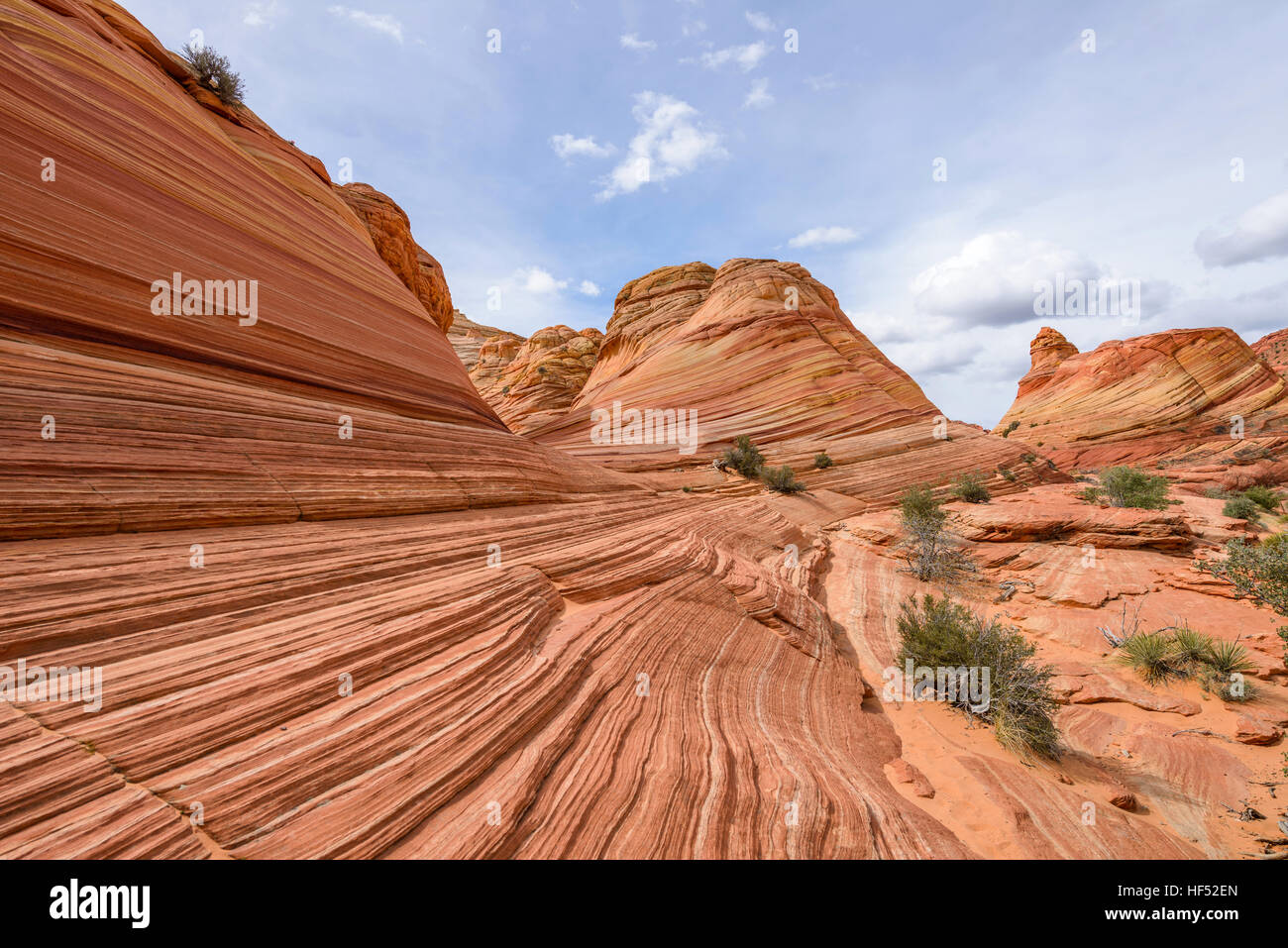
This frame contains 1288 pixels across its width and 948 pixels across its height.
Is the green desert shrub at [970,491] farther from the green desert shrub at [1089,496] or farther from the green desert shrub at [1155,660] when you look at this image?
the green desert shrub at [1155,660]

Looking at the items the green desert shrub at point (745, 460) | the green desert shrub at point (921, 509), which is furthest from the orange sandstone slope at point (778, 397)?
the green desert shrub at point (921, 509)

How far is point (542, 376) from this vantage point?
32.9 meters

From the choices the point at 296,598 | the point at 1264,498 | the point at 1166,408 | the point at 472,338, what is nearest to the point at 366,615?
the point at 296,598

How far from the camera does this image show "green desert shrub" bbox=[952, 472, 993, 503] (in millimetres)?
16406

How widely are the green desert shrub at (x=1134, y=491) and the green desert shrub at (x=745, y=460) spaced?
11034 mm

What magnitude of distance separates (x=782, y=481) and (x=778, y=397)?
639 centimetres

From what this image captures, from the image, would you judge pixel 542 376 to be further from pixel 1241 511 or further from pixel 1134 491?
pixel 1241 511

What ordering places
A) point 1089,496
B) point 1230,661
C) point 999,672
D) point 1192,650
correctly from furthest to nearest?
1. point 1089,496
2. point 1192,650
3. point 1230,661
4. point 999,672

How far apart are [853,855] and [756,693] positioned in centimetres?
235

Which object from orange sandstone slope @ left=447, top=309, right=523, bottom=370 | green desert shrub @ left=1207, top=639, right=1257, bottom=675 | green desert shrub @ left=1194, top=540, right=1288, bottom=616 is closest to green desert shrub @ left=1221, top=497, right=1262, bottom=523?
green desert shrub @ left=1194, top=540, right=1288, bottom=616

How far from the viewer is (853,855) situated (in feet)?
11.2

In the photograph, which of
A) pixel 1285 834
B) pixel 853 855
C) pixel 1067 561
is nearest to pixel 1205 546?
pixel 1067 561

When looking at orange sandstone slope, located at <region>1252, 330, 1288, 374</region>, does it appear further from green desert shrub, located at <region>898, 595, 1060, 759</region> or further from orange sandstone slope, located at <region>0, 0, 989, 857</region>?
orange sandstone slope, located at <region>0, 0, 989, 857</region>
